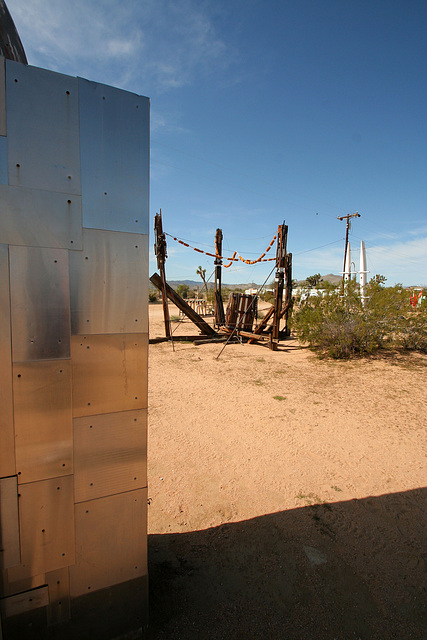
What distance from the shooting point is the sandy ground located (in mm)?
2164

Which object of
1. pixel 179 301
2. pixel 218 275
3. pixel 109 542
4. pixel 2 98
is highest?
pixel 218 275

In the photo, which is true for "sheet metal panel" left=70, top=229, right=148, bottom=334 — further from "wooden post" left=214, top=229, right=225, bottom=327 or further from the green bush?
"wooden post" left=214, top=229, right=225, bottom=327

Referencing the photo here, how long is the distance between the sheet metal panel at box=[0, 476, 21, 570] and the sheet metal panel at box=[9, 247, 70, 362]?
65 cm

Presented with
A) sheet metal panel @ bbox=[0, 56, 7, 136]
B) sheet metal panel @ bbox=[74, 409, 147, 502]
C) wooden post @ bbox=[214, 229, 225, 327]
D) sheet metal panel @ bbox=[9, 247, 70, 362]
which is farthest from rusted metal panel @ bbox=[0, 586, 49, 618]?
wooden post @ bbox=[214, 229, 225, 327]

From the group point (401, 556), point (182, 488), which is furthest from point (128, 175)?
point (401, 556)

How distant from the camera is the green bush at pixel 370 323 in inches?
360

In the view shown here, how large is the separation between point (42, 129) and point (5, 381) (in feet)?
4.08

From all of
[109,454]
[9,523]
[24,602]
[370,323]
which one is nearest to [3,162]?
[109,454]

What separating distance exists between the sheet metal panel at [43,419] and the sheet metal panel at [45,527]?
0.24 ft

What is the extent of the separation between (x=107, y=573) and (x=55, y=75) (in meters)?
2.72

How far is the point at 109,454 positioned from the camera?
182 centimetres

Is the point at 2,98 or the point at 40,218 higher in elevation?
the point at 2,98

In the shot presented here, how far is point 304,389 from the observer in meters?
6.89

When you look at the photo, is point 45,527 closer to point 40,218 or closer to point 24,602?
point 24,602
